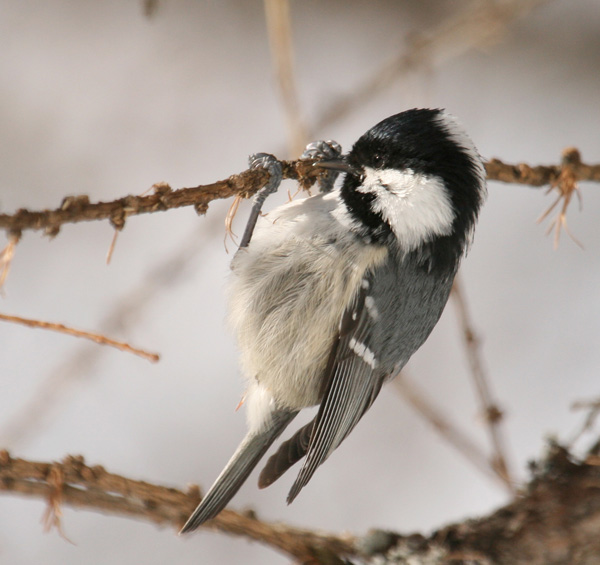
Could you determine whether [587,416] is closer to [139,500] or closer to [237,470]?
[237,470]

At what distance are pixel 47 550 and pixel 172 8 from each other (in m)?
2.29

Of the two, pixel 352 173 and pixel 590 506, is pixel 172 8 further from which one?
pixel 590 506

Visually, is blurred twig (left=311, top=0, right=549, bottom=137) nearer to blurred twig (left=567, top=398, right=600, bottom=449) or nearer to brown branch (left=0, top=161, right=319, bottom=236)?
brown branch (left=0, top=161, right=319, bottom=236)

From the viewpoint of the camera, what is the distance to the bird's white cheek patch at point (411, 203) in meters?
1.51

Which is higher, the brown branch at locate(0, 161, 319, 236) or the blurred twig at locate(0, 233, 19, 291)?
the brown branch at locate(0, 161, 319, 236)

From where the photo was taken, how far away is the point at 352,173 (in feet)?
5.22

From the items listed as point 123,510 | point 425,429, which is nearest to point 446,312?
point 425,429

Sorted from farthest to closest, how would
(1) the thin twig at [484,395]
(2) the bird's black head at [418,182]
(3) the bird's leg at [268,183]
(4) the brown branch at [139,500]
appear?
(1) the thin twig at [484,395], (2) the bird's black head at [418,182], (3) the bird's leg at [268,183], (4) the brown branch at [139,500]

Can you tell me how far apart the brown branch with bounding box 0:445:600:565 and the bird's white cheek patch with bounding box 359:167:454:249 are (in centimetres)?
54

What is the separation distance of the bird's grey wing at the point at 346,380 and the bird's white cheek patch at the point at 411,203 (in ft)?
0.48

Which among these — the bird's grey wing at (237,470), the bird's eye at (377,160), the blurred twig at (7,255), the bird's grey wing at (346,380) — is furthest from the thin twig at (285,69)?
the blurred twig at (7,255)

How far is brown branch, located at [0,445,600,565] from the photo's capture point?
126cm

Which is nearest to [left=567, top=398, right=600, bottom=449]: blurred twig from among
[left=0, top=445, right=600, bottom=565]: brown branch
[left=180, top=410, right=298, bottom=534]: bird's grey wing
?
[left=0, top=445, right=600, bottom=565]: brown branch

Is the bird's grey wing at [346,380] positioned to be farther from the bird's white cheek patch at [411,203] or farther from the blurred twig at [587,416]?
the blurred twig at [587,416]
